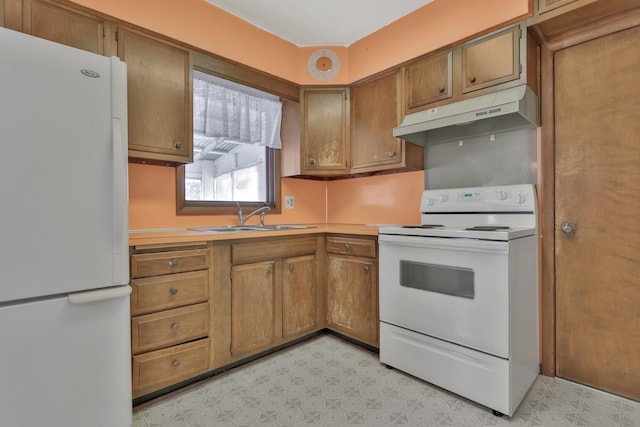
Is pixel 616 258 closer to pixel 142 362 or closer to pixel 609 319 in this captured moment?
pixel 609 319

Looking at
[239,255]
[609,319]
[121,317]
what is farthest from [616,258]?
[121,317]

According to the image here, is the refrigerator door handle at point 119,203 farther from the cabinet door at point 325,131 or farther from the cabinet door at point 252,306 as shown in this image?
the cabinet door at point 325,131

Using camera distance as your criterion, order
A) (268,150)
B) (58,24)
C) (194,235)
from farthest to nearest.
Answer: (268,150) < (194,235) < (58,24)

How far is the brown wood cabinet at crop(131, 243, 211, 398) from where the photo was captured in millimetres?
1596

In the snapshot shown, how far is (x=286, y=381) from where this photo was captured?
189 cm

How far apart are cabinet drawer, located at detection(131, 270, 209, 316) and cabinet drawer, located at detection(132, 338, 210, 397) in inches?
9.5

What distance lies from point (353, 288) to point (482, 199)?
1.08m

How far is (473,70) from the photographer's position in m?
1.99

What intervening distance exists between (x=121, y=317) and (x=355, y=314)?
1509 mm

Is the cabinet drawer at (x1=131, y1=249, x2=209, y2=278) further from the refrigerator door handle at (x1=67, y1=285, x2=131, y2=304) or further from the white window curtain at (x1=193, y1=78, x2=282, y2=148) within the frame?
the white window curtain at (x1=193, y1=78, x2=282, y2=148)

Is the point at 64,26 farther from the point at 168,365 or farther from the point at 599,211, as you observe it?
the point at 599,211

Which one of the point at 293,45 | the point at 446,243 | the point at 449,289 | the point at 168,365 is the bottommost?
the point at 168,365

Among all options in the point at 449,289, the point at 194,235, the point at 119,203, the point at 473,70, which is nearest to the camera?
the point at 119,203

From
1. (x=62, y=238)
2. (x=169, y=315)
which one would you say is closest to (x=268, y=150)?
(x=169, y=315)
